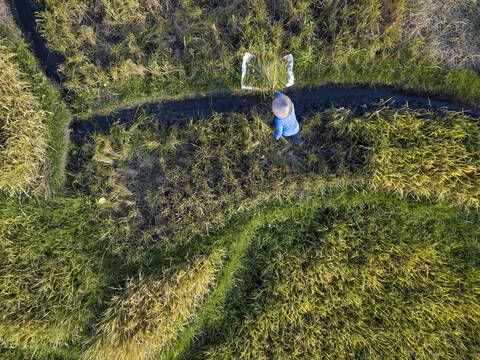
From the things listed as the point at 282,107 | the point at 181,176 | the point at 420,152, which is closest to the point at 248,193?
the point at 181,176

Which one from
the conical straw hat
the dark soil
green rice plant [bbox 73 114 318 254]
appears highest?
the conical straw hat

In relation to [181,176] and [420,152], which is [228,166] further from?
[420,152]

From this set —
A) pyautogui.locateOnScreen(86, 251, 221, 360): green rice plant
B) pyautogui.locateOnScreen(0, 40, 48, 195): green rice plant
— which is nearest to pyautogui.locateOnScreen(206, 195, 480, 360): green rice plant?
pyautogui.locateOnScreen(86, 251, 221, 360): green rice plant

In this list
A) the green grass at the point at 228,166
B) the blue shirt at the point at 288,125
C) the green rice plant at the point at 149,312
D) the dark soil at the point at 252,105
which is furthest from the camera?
the dark soil at the point at 252,105

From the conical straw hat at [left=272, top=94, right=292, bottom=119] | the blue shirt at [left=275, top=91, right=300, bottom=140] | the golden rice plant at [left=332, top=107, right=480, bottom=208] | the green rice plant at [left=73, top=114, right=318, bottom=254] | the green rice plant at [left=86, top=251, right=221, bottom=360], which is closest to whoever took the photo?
the conical straw hat at [left=272, top=94, right=292, bottom=119]

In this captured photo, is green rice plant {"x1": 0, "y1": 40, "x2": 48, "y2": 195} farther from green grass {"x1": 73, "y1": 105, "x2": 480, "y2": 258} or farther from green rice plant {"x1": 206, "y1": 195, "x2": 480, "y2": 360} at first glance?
green rice plant {"x1": 206, "y1": 195, "x2": 480, "y2": 360}

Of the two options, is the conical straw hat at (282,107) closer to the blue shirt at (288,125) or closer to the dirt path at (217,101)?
the blue shirt at (288,125)

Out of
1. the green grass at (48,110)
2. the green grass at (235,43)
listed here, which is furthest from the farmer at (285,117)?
the green grass at (48,110)

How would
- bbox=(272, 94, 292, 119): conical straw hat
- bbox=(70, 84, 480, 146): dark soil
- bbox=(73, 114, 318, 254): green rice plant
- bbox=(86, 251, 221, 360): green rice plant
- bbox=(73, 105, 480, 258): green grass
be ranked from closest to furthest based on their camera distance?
bbox=(272, 94, 292, 119): conical straw hat < bbox=(86, 251, 221, 360): green rice plant < bbox=(73, 105, 480, 258): green grass < bbox=(73, 114, 318, 254): green rice plant < bbox=(70, 84, 480, 146): dark soil

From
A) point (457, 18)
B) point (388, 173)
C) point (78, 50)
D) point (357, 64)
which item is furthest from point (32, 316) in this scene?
point (457, 18)
